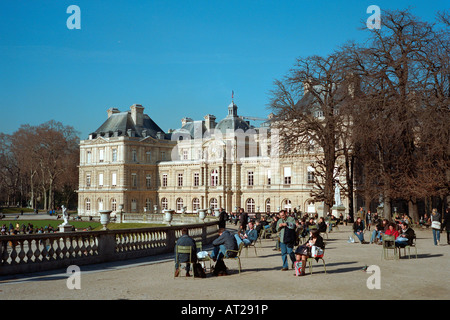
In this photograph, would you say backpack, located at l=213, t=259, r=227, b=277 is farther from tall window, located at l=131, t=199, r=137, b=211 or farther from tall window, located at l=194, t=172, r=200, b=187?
tall window, located at l=131, t=199, r=137, b=211

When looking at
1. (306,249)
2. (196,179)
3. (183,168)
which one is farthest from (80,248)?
(183,168)

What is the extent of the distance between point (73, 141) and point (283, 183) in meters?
37.9

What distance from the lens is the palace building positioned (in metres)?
56.7

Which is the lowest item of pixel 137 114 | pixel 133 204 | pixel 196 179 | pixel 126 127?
pixel 133 204

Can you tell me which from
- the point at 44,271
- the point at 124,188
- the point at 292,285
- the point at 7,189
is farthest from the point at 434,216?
the point at 7,189

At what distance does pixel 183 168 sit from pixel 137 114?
1083 cm

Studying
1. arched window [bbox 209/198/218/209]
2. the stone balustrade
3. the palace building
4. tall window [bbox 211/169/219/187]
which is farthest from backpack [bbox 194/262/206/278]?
tall window [bbox 211/169/219/187]

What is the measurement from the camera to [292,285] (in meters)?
10.6

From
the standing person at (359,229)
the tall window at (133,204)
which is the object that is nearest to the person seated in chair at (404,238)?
the standing person at (359,229)

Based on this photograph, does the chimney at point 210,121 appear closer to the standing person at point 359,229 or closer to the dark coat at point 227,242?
the standing person at point 359,229

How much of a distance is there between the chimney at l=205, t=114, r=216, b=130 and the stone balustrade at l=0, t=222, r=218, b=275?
51.6 metres

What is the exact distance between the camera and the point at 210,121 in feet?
232

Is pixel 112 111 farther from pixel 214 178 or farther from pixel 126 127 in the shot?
pixel 214 178
